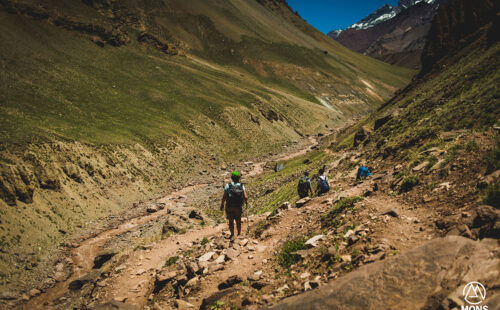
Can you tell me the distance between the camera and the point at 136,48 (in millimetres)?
83812

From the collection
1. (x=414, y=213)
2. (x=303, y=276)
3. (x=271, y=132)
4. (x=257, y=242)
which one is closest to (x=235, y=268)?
(x=257, y=242)

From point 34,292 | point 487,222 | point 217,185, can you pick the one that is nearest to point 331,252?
point 487,222

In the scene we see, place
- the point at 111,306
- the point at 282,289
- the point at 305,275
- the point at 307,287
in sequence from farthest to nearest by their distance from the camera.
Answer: the point at 111,306 → the point at 305,275 → the point at 282,289 → the point at 307,287

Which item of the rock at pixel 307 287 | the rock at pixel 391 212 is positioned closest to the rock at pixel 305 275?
the rock at pixel 307 287

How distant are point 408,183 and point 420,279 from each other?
5.98 meters

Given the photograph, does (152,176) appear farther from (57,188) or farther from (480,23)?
(480,23)

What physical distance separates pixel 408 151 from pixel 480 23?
45275mm

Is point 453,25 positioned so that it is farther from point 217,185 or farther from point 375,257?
point 375,257

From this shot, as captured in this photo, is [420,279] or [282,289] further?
[282,289]

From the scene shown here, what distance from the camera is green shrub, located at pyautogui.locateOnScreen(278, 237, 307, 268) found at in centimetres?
859

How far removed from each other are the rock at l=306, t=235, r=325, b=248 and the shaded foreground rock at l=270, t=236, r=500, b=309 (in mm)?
2678

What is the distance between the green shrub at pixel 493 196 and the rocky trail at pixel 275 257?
611 mm

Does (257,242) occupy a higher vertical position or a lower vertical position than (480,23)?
lower

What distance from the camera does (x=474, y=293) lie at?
4.52 metres
